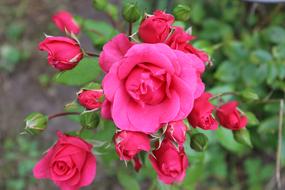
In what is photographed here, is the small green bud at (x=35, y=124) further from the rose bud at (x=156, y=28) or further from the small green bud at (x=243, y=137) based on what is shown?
the small green bud at (x=243, y=137)

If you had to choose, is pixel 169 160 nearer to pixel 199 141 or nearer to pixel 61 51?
pixel 199 141

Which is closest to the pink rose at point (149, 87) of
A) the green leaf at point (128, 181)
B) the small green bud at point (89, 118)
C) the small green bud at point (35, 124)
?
the small green bud at point (89, 118)

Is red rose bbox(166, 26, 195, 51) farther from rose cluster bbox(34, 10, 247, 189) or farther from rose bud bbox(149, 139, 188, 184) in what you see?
rose bud bbox(149, 139, 188, 184)

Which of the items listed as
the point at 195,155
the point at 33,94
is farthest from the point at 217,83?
the point at 33,94

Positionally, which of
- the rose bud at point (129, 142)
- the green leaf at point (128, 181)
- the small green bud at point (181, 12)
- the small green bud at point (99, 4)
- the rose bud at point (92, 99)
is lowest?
the green leaf at point (128, 181)

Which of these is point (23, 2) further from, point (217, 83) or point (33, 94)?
point (217, 83)

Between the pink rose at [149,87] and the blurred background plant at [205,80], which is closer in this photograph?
the pink rose at [149,87]

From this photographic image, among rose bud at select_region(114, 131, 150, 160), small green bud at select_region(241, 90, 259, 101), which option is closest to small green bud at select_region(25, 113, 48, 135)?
rose bud at select_region(114, 131, 150, 160)
